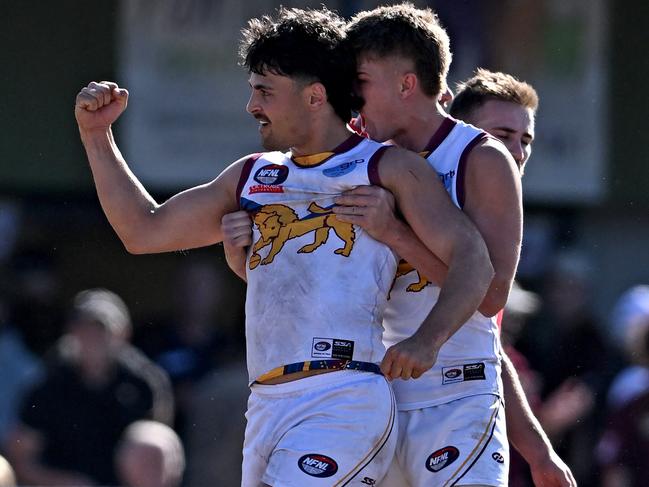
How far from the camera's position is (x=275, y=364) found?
3.90 m

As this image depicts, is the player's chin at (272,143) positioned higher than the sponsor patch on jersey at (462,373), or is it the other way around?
the player's chin at (272,143)

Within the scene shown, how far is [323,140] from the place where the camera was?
411 cm

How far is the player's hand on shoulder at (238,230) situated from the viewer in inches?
160

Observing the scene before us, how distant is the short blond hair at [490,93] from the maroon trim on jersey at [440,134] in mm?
569

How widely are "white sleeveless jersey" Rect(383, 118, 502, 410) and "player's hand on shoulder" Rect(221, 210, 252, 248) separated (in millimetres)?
483

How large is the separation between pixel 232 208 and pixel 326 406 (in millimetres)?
796

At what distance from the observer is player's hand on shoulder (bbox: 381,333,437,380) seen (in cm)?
360

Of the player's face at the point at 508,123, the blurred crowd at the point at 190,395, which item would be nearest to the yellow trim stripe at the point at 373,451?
the player's face at the point at 508,123

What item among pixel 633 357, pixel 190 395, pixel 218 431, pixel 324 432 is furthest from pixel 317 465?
pixel 190 395

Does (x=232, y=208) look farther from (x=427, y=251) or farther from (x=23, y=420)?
(x=23, y=420)

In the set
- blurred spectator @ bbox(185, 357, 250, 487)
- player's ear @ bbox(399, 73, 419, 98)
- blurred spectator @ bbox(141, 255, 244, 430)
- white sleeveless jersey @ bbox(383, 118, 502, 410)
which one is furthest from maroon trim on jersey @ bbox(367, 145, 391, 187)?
blurred spectator @ bbox(141, 255, 244, 430)

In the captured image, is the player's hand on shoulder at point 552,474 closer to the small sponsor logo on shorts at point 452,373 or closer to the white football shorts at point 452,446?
the white football shorts at point 452,446

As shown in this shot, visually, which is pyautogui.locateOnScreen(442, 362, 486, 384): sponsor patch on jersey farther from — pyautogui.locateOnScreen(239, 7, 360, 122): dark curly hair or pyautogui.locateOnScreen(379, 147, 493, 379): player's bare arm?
pyautogui.locateOnScreen(239, 7, 360, 122): dark curly hair

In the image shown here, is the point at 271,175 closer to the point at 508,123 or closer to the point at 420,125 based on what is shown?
the point at 420,125
